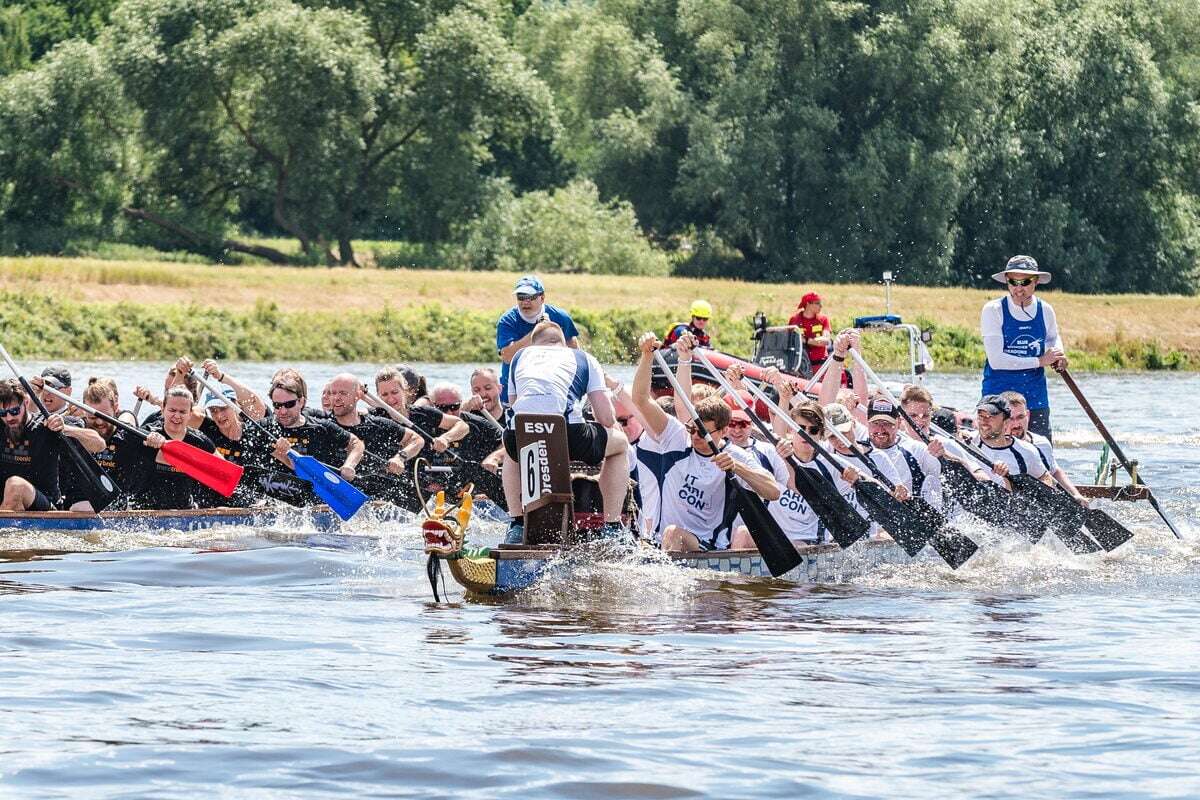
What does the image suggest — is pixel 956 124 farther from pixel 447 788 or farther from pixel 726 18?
pixel 447 788

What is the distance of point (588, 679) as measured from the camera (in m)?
8.84

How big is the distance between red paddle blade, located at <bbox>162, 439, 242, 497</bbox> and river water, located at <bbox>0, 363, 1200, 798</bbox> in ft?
1.37

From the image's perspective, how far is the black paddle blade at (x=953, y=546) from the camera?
12.1 meters

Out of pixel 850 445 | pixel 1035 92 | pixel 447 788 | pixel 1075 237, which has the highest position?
pixel 1035 92

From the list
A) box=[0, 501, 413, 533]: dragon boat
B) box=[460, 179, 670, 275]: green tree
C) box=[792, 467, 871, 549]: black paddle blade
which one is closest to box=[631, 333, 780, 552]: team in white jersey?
box=[792, 467, 871, 549]: black paddle blade

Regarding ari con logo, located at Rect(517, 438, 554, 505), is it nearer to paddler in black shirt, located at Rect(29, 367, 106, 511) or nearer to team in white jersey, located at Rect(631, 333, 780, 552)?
team in white jersey, located at Rect(631, 333, 780, 552)

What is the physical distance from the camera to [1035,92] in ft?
179

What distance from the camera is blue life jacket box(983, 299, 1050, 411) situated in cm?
1357

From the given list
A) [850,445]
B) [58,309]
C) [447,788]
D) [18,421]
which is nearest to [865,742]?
[447,788]

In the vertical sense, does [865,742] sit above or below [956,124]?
below

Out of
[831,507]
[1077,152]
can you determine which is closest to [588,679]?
[831,507]

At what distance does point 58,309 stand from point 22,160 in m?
14.2

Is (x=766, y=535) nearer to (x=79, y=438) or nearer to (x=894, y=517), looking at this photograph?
(x=894, y=517)

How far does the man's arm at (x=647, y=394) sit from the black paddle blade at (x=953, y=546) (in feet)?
6.80
